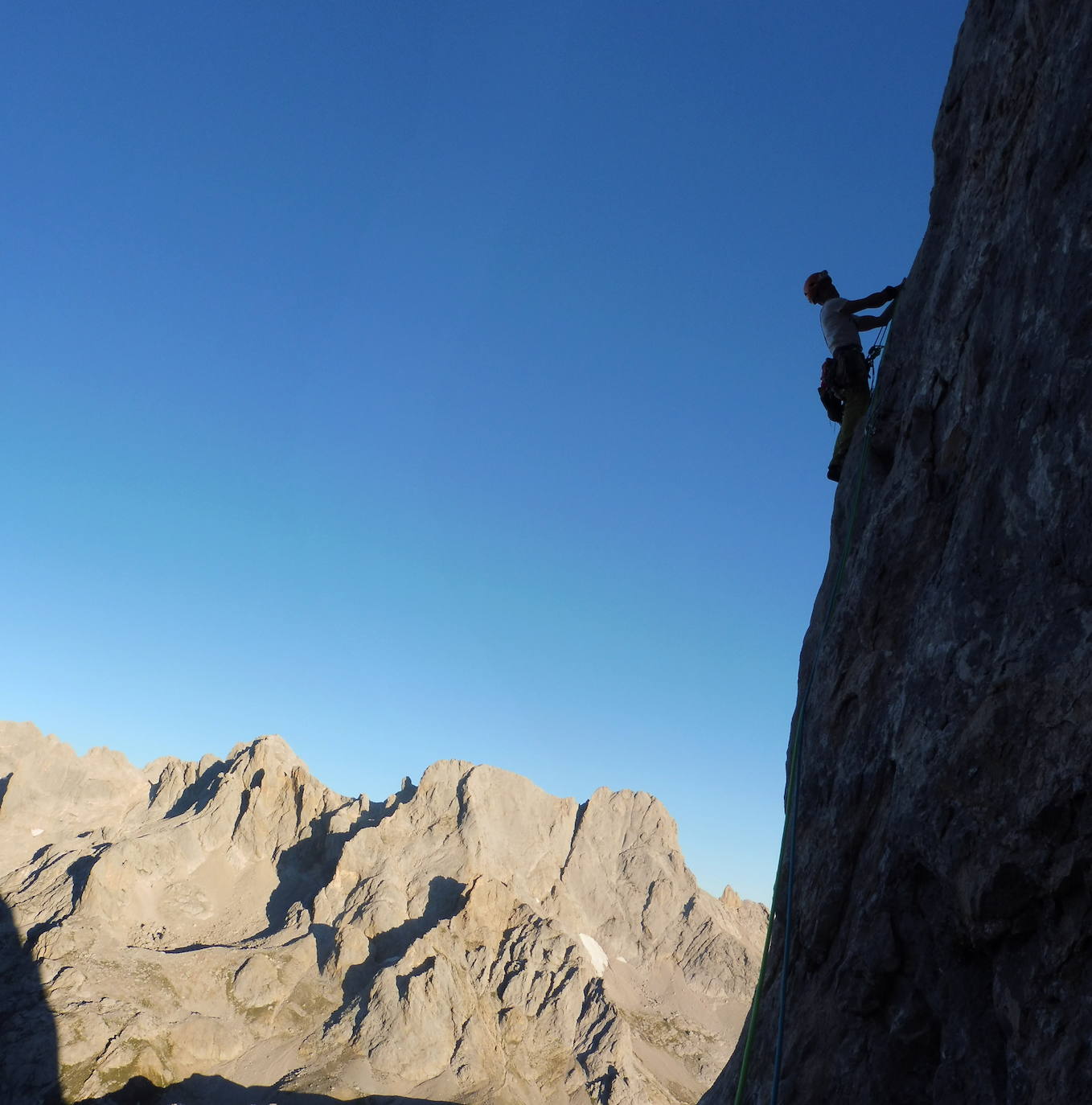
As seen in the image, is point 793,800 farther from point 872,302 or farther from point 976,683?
point 872,302

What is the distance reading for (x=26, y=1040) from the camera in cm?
6531

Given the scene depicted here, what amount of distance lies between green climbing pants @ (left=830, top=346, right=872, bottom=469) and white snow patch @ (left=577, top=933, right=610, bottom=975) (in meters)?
120

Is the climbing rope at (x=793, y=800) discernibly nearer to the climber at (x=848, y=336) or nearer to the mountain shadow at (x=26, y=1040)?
the climber at (x=848, y=336)

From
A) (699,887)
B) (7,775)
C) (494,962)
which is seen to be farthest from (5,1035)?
(699,887)

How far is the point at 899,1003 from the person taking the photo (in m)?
6.93

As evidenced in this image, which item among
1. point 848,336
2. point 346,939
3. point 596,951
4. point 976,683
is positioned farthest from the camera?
point 596,951

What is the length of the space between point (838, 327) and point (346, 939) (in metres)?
92.3

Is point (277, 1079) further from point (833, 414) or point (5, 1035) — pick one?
point (833, 414)

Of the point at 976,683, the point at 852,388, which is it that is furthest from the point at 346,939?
the point at 976,683

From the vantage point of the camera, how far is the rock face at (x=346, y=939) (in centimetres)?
7288

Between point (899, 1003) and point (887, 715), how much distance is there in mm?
2624

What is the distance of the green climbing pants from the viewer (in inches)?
451

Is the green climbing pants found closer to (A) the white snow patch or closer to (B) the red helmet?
(B) the red helmet

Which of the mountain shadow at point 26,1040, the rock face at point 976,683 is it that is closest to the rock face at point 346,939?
the mountain shadow at point 26,1040
